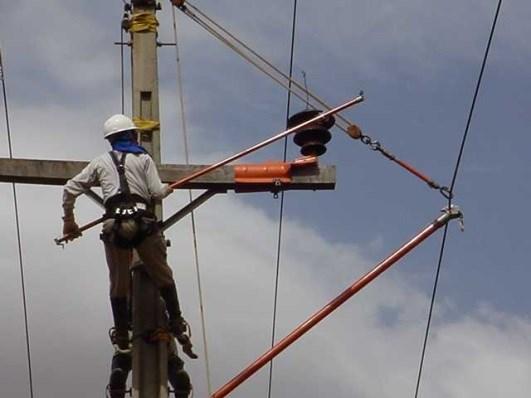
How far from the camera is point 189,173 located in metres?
9.33

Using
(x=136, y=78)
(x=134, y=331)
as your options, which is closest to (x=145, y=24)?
(x=136, y=78)

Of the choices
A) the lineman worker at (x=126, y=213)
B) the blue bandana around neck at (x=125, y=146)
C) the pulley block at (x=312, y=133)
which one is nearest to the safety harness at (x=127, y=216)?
the lineman worker at (x=126, y=213)

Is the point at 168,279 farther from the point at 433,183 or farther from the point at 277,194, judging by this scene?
the point at 433,183

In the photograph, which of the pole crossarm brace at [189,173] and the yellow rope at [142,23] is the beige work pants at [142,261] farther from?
the yellow rope at [142,23]

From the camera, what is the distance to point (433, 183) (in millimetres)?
9391

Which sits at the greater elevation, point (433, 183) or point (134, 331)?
point (433, 183)

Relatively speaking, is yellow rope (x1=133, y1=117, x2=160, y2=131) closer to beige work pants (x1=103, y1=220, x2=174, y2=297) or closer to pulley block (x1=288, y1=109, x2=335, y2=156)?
pulley block (x1=288, y1=109, x2=335, y2=156)

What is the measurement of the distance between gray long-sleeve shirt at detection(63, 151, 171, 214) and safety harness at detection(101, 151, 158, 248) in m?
0.03

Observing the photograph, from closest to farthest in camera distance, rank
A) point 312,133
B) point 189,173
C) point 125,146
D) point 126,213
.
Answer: point 126,213, point 125,146, point 189,173, point 312,133

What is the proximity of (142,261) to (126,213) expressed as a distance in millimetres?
387

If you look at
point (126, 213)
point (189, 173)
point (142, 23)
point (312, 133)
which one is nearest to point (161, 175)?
point (189, 173)

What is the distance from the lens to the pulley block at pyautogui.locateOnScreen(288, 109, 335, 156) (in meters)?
9.59

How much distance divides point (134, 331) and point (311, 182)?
4.21 ft

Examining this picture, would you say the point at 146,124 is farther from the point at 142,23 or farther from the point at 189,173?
the point at 142,23
